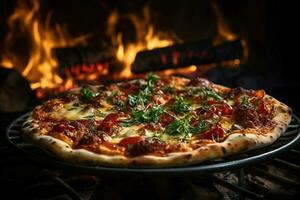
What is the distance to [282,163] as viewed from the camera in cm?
351

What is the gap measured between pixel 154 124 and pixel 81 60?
10.2ft

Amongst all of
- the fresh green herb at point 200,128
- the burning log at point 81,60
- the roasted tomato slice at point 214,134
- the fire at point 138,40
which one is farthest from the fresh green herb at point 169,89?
the fire at point 138,40

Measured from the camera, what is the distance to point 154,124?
313cm

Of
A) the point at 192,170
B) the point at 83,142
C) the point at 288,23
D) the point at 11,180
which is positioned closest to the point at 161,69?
the point at 288,23

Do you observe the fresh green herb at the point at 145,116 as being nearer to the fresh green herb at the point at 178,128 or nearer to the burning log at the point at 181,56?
the fresh green herb at the point at 178,128

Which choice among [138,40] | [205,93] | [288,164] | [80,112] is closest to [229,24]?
[138,40]

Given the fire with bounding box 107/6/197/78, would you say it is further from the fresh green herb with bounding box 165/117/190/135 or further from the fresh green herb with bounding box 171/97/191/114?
the fresh green herb with bounding box 165/117/190/135

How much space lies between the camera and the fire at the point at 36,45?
19.2 ft

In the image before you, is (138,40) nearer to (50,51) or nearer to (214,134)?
(50,51)

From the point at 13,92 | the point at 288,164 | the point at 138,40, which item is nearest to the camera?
the point at 288,164

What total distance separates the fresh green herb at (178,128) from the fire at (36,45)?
3.20m

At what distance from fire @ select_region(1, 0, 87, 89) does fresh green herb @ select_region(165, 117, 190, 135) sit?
3.20 metres

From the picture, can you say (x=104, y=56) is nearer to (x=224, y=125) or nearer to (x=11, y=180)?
(x=11, y=180)

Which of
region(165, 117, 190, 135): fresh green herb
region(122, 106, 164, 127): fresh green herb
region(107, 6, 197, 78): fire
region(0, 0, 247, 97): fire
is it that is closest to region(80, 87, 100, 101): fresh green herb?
region(122, 106, 164, 127): fresh green herb
